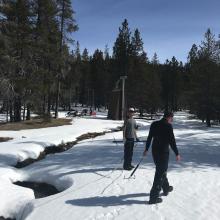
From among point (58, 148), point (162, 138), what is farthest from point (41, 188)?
point (58, 148)

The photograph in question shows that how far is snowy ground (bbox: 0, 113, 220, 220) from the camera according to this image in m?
9.00

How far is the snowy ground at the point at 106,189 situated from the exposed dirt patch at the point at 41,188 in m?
0.23

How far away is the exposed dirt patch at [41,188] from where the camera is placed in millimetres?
12125

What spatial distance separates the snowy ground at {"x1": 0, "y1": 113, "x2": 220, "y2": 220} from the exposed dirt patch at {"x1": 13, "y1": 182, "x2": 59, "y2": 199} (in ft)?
0.74

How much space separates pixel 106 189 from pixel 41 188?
2.68 metres

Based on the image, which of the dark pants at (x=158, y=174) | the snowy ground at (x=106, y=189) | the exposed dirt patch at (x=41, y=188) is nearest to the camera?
the snowy ground at (x=106, y=189)

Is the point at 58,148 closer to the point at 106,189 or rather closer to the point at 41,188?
the point at 41,188

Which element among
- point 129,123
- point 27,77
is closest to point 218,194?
point 129,123

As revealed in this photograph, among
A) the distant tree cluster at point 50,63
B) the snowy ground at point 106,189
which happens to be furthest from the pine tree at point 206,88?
the snowy ground at point 106,189

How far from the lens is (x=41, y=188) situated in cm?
1274

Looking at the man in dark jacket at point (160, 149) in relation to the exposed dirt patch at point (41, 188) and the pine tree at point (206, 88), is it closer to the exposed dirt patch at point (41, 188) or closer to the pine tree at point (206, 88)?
the exposed dirt patch at point (41, 188)

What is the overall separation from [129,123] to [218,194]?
12.7 feet

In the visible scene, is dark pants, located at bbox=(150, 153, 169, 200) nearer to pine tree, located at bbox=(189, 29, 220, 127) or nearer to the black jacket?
the black jacket

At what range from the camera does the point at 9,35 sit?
33.3 meters
